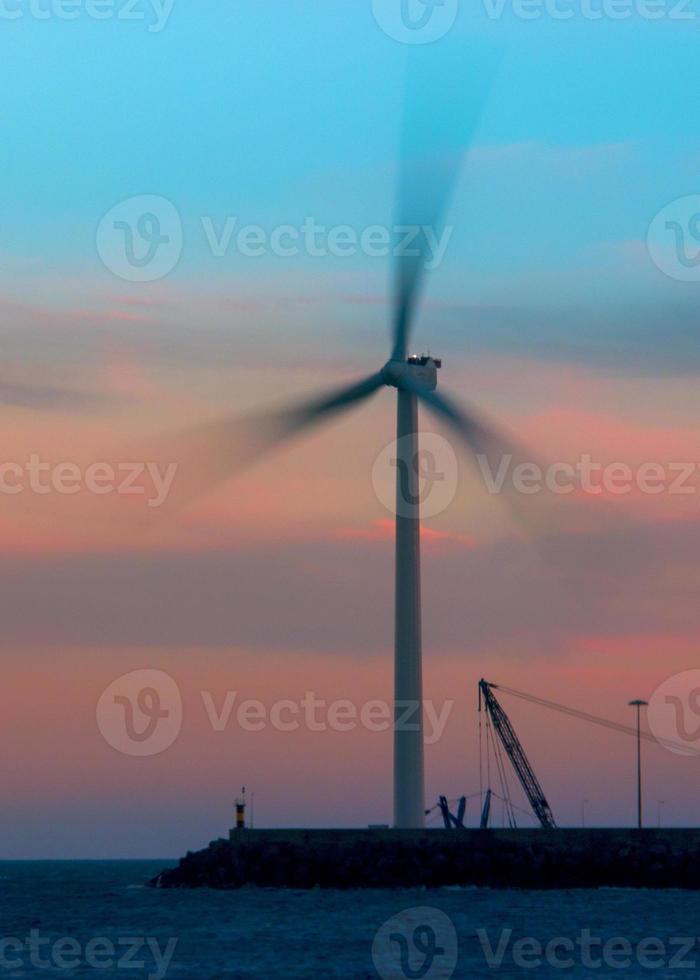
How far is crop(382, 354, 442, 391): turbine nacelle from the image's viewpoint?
101m

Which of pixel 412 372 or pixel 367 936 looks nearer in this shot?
pixel 367 936

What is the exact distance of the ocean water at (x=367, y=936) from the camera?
73.8m

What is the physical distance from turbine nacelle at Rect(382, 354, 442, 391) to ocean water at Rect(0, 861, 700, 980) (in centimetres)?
2646

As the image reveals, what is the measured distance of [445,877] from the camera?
360ft

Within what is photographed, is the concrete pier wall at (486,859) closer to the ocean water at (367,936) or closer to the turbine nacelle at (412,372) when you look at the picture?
the ocean water at (367,936)

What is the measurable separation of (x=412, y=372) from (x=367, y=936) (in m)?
31.1

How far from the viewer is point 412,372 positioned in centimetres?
10219

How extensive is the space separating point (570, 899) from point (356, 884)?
13.3 meters

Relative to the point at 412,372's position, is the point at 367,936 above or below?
below

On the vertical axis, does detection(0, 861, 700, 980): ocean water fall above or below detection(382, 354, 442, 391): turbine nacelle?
below

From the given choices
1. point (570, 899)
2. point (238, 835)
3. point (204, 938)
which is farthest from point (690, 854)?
point (204, 938)

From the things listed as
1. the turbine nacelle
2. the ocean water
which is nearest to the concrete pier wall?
the ocean water

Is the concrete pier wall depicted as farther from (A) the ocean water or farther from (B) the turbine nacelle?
(B) the turbine nacelle

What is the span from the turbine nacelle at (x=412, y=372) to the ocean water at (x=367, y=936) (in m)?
26.5
